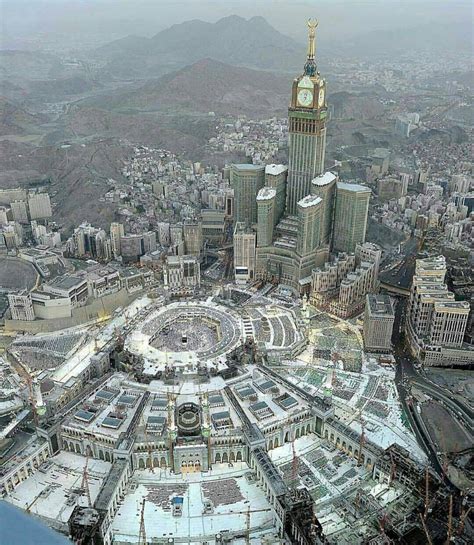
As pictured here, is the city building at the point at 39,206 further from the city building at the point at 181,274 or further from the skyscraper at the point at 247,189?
the skyscraper at the point at 247,189

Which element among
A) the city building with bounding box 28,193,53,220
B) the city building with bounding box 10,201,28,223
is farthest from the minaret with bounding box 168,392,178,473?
the city building with bounding box 28,193,53,220

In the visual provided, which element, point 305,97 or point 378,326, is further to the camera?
point 305,97

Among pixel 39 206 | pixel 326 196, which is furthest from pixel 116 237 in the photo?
pixel 326 196

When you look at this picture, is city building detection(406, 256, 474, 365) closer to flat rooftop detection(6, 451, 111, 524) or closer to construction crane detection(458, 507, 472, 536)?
construction crane detection(458, 507, 472, 536)

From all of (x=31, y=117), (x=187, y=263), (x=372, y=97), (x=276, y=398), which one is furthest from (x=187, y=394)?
(x=372, y=97)

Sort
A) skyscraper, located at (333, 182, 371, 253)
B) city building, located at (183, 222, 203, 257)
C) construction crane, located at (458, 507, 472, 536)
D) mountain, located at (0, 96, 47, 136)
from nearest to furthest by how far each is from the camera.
A: 1. construction crane, located at (458, 507, 472, 536)
2. skyscraper, located at (333, 182, 371, 253)
3. city building, located at (183, 222, 203, 257)
4. mountain, located at (0, 96, 47, 136)

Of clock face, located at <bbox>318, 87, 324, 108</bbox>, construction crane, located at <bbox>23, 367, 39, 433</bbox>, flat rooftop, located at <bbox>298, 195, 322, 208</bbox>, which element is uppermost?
clock face, located at <bbox>318, 87, 324, 108</bbox>

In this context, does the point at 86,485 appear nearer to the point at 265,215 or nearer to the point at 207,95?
the point at 265,215
